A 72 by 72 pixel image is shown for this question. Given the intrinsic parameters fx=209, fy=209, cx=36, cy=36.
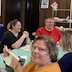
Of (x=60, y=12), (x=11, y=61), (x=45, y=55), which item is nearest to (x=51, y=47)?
(x=45, y=55)

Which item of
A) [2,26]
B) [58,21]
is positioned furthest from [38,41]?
[2,26]

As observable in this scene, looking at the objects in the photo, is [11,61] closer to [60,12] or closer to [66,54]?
[66,54]

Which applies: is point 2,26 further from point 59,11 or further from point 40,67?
point 40,67

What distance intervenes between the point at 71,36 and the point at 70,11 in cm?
366

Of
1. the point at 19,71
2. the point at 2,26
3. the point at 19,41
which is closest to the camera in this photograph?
the point at 19,71

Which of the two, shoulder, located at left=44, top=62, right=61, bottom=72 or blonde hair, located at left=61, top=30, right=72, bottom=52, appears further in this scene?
blonde hair, located at left=61, top=30, right=72, bottom=52

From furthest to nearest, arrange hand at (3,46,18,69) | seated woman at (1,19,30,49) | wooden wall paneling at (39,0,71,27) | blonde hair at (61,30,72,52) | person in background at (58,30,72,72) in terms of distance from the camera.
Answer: wooden wall paneling at (39,0,71,27) < seated woman at (1,19,30,49) < blonde hair at (61,30,72,52) < person in background at (58,30,72,72) < hand at (3,46,18,69)

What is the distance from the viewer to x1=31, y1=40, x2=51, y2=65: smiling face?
1462 millimetres

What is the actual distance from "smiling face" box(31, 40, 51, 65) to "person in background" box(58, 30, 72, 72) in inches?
17.6

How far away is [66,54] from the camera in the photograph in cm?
200

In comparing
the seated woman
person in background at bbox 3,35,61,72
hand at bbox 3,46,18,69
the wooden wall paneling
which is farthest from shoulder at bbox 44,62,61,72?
the wooden wall paneling

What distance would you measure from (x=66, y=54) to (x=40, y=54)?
1.96 feet

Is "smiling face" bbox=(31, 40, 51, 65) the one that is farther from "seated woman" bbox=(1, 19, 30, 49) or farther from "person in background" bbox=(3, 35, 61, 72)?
"seated woman" bbox=(1, 19, 30, 49)

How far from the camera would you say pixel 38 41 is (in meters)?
1.51
